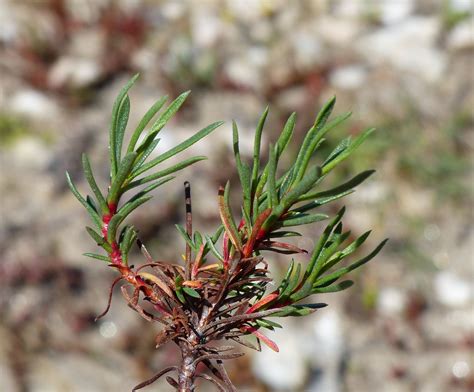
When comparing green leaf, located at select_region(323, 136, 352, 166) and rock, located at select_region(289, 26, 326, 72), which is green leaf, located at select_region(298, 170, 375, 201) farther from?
rock, located at select_region(289, 26, 326, 72)

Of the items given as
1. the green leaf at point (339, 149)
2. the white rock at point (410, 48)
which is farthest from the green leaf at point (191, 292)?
the white rock at point (410, 48)

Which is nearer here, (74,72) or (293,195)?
(293,195)

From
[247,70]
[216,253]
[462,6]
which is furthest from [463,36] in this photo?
[216,253]

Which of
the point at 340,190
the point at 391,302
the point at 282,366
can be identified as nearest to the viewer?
the point at 340,190

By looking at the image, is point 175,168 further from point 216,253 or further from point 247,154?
point 247,154

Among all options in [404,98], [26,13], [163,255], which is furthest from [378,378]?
[26,13]

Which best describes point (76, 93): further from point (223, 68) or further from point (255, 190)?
point (255, 190)

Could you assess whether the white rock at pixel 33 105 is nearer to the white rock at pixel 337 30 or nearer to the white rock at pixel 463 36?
the white rock at pixel 337 30
